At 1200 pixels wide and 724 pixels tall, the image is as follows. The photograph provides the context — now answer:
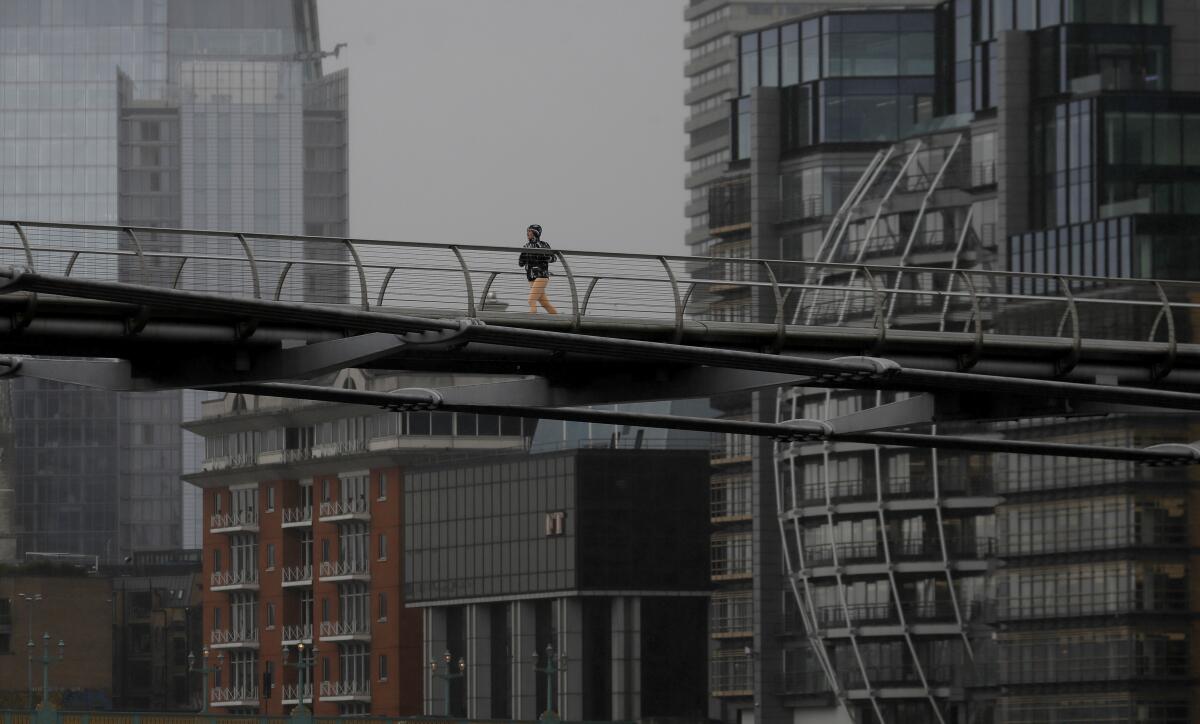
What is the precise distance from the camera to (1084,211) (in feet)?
490

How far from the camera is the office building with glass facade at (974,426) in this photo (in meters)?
141

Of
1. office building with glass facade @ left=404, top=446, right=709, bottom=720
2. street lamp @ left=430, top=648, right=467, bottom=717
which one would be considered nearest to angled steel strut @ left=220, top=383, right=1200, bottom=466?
office building with glass facade @ left=404, top=446, right=709, bottom=720

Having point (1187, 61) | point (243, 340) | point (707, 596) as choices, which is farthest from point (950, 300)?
point (243, 340)

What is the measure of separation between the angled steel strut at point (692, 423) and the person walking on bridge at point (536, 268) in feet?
6.42

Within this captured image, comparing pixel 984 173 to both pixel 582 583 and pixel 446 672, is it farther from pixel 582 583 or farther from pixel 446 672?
pixel 446 672

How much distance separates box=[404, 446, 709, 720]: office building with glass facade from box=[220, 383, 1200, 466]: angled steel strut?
129079 millimetres

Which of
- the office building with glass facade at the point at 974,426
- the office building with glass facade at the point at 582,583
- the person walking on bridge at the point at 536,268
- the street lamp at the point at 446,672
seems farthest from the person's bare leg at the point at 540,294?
→ the street lamp at the point at 446,672

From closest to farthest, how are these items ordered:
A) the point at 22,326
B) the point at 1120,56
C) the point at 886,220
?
the point at 22,326, the point at 1120,56, the point at 886,220

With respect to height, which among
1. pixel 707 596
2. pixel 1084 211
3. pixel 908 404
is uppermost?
pixel 1084 211

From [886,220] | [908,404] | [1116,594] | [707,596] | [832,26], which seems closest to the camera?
[908,404]

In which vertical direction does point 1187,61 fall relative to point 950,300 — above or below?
above

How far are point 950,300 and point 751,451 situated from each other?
3826 centimetres

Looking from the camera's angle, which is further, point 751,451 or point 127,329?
point 751,451

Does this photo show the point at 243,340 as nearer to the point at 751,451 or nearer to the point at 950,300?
the point at 950,300
